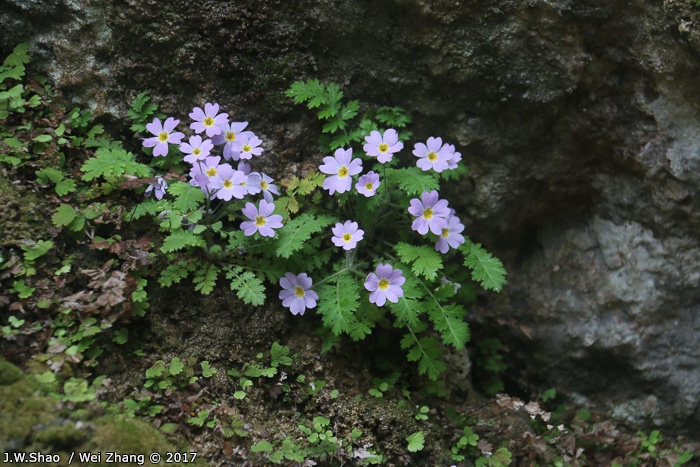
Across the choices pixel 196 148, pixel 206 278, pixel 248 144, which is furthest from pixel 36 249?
pixel 248 144

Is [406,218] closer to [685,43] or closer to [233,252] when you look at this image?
[233,252]

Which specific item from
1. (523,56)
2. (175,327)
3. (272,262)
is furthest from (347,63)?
(175,327)

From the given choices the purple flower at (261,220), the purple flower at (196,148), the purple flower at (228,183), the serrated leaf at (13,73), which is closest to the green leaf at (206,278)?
the purple flower at (261,220)

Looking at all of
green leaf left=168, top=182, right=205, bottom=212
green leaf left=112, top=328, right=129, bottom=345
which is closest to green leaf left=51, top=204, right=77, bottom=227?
green leaf left=168, top=182, right=205, bottom=212

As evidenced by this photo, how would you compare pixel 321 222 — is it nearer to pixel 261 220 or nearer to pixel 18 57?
pixel 261 220

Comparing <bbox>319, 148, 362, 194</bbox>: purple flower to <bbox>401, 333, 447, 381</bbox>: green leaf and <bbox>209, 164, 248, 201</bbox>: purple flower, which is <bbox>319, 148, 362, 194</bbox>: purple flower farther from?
<bbox>401, 333, 447, 381</bbox>: green leaf
